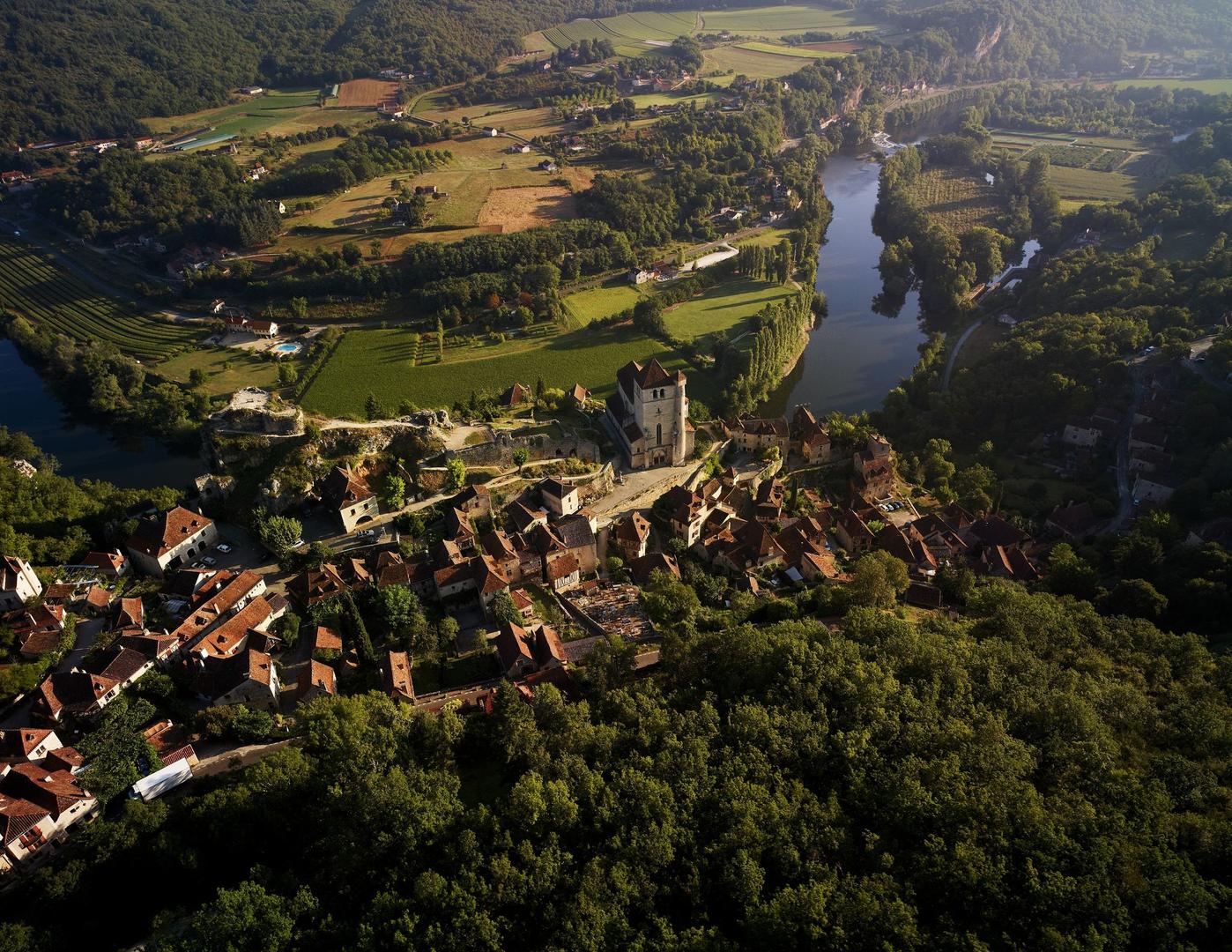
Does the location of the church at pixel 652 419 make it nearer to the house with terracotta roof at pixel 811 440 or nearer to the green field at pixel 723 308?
the house with terracotta roof at pixel 811 440

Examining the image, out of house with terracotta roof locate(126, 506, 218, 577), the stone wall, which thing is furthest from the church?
house with terracotta roof locate(126, 506, 218, 577)

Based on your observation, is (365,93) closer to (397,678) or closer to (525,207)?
(525,207)

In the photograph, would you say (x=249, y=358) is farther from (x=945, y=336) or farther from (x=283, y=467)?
(x=945, y=336)

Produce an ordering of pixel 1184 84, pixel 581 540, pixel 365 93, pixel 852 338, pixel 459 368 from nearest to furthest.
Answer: pixel 581 540
pixel 459 368
pixel 852 338
pixel 365 93
pixel 1184 84

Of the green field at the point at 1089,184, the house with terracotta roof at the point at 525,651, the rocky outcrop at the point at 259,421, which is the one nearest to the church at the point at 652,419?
the house with terracotta roof at the point at 525,651

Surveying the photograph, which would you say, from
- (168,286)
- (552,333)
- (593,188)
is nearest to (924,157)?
(593,188)

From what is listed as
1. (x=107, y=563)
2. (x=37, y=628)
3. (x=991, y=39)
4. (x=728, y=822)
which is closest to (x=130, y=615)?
(x=37, y=628)
